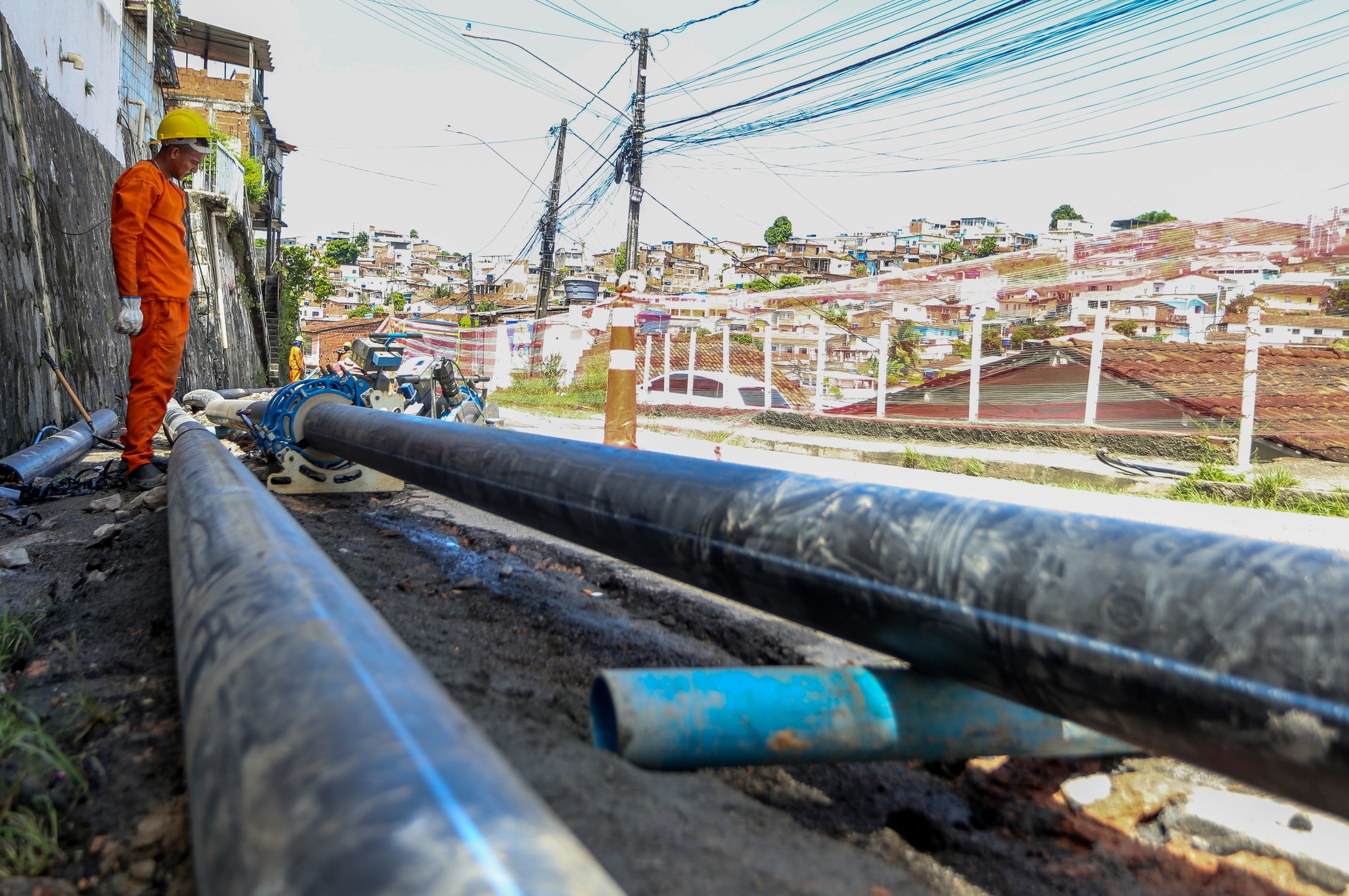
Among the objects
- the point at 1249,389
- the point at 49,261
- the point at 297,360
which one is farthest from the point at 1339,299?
the point at 297,360

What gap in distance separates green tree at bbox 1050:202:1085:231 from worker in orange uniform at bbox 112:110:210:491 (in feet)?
401

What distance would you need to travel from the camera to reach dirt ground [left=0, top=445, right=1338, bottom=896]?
4.54 feet

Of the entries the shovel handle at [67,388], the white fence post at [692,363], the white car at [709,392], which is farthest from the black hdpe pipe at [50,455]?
the white fence post at [692,363]

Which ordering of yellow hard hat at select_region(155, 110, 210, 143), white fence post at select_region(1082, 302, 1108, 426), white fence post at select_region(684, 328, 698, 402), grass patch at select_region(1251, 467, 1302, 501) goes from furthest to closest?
white fence post at select_region(684, 328, 698, 402) → white fence post at select_region(1082, 302, 1108, 426) → grass patch at select_region(1251, 467, 1302, 501) → yellow hard hat at select_region(155, 110, 210, 143)

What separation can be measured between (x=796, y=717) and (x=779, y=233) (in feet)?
403

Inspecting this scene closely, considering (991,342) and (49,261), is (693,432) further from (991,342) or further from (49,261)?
(49,261)

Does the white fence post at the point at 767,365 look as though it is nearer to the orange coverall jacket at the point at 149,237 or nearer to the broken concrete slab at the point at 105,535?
the orange coverall jacket at the point at 149,237

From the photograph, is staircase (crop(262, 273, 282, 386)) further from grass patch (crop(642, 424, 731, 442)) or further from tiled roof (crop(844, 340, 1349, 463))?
tiled roof (crop(844, 340, 1349, 463))

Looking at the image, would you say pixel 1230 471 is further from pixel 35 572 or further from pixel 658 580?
pixel 35 572

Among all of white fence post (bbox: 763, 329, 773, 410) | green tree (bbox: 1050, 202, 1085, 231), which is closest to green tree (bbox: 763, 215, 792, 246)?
green tree (bbox: 1050, 202, 1085, 231)

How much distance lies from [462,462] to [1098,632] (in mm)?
2058

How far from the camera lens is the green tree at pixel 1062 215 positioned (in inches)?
4584

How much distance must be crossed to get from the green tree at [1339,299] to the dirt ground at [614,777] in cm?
605

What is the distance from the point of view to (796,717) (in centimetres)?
159
